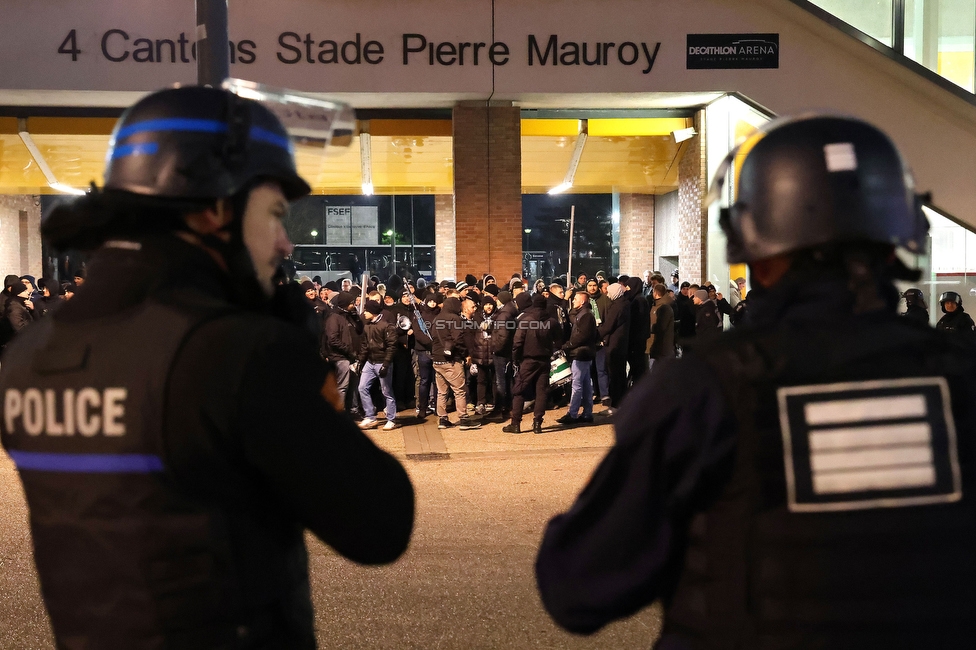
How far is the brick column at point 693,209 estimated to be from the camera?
1773cm

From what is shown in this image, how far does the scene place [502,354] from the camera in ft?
39.7

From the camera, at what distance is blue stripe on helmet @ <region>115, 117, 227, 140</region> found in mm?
1771

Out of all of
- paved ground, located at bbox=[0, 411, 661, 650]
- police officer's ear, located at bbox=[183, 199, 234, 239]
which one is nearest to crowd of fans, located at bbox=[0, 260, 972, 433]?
paved ground, located at bbox=[0, 411, 661, 650]

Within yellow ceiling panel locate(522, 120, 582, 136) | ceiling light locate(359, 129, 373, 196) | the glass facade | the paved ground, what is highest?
the glass facade

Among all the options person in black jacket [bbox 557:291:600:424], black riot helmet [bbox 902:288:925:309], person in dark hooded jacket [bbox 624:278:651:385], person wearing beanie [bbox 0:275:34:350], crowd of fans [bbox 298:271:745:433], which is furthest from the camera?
person in dark hooded jacket [bbox 624:278:651:385]

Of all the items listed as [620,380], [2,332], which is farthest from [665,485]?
[2,332]

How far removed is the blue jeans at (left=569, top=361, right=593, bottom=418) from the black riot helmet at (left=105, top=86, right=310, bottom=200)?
10059 millimetres

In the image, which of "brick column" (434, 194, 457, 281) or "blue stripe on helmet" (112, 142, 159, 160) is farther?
"brick column" (434, 194, 457, 281)

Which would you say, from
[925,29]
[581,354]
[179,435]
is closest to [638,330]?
[581,354]

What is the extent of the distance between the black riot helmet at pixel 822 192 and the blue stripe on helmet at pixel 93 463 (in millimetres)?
1159

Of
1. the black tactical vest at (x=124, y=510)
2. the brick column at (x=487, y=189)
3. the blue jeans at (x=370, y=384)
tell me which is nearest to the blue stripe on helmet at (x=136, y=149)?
the black tactical vest at (x=124, y=510)

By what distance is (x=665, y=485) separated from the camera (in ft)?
4.90

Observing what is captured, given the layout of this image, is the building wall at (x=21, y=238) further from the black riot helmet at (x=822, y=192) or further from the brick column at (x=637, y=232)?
the black riot helmet at (x=822, y=192)

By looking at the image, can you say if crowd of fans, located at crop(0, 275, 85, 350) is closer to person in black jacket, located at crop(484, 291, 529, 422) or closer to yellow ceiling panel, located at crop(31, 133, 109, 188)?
yellow ceiling panel, located at crop(31, 133, 109, 188)
